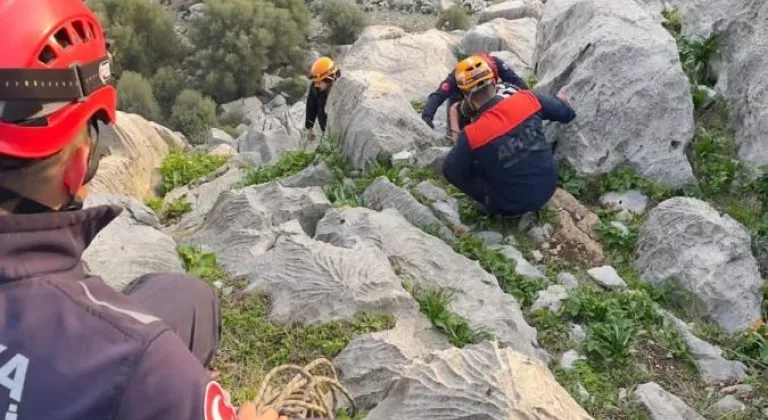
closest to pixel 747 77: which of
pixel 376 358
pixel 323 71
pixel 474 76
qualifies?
pixel 474 76

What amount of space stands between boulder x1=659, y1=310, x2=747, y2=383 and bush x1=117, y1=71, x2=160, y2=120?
116ft

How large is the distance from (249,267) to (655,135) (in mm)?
5134

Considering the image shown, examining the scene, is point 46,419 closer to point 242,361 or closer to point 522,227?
point 242,361

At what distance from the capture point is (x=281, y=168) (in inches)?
418

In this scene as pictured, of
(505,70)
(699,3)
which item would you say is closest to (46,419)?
(505,70)

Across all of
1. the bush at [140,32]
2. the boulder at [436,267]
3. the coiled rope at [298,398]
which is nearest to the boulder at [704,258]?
the boulder at [436,267]

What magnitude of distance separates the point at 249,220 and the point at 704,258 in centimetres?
454

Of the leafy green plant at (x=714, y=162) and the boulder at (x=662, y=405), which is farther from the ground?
the boulder at (x=662, y=405)

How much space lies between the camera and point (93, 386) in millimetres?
1911

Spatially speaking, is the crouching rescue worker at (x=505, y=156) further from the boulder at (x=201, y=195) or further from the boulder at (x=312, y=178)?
the boulder at (x=201, y=195)

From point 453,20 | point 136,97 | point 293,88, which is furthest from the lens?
point 453,20

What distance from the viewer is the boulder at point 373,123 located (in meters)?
10.0

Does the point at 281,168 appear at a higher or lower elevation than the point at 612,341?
lower

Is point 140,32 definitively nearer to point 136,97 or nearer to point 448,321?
point 136,97
